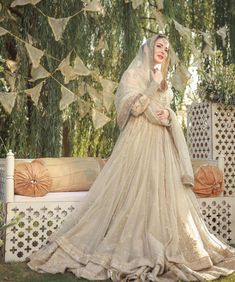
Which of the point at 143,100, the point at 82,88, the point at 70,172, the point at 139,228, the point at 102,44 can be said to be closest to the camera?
the point at 139,228

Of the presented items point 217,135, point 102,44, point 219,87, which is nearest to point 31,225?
point 102,44

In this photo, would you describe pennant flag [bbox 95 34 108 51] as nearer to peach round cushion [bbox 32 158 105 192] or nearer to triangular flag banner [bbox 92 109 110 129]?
triangular flag banner [bbox 92 109 110 129]

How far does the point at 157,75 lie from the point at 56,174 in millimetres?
1271

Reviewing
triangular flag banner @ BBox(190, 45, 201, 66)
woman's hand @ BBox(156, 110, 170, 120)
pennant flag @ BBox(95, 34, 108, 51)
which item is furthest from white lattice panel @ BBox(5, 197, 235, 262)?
triangular flag banner @ BBox(190, 45, 201, 66)

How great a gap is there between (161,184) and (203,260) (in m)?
0.65

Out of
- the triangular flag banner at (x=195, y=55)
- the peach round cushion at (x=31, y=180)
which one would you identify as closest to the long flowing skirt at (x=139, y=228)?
the peach round cushion at (x=31, y=180)

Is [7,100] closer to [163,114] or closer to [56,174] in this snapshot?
[56,174]

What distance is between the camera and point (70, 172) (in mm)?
4391

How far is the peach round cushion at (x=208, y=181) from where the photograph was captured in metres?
4.53

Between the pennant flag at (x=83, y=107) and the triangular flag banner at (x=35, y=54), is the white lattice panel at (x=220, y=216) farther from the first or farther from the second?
the triangular flag banner at (x=35, y=54)

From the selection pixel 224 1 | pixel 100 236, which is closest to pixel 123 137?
pixel 100 236

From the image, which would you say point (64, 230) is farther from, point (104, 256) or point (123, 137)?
point (123, 137)

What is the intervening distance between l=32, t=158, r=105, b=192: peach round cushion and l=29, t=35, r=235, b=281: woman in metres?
0.53

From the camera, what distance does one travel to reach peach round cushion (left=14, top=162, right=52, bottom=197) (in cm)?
404
